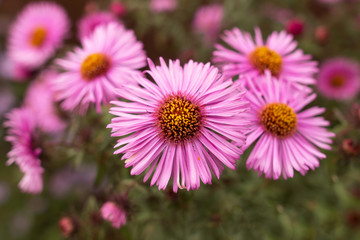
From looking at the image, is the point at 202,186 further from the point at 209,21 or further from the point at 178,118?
the point at 209,21

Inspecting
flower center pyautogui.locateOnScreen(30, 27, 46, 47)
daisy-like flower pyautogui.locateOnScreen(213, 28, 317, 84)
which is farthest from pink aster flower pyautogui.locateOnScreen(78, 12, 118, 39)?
daisy-like flower pyautogui.locateOnScreen(213, 28, 317, 84)

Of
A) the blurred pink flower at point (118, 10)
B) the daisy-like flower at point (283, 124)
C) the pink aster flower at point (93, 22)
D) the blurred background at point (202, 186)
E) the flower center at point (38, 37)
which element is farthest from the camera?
the flower center at point (38, 37)

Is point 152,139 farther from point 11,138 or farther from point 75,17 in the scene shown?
point 75,17

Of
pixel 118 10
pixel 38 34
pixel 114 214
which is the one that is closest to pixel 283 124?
pixel 114 214

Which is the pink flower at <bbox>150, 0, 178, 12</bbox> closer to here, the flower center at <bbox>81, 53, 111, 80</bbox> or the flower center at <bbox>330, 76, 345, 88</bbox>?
the flower center at <bbox>81, 53, 111, 80</bbox>

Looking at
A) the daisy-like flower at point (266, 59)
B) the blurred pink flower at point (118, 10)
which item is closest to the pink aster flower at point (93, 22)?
the blurred pink flower at point (118, 10)

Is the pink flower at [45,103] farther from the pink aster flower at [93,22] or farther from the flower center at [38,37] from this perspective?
the pink aster flower at [93,22]
